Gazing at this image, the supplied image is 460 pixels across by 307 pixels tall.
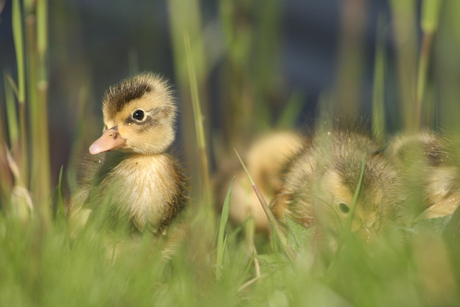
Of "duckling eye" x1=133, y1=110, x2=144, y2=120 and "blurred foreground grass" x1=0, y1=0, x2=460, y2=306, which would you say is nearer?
"blurred foreground grass" x1=0, y1=0, x2=460, y2=306

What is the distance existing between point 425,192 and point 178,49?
3.54ft

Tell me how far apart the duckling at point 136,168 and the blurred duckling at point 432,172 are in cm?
64

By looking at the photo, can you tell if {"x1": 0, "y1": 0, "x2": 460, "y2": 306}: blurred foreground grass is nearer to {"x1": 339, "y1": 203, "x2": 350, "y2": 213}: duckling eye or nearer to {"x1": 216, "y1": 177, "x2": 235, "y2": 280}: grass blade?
{"x1": 216, "y1": 177, "x2": 235, "y2": 280}: grass blade

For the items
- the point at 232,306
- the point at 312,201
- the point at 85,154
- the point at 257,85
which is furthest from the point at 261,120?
the point at 232,306

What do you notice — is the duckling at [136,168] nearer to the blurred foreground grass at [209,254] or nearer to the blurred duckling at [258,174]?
the blurred foreground grass at [209,254]

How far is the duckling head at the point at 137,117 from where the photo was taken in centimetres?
199

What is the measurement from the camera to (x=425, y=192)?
1.87 m

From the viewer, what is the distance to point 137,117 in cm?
203

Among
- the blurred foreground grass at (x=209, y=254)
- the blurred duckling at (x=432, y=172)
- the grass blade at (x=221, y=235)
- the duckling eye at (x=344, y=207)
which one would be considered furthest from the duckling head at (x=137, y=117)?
the blurred duckling at (x=432, y=172)

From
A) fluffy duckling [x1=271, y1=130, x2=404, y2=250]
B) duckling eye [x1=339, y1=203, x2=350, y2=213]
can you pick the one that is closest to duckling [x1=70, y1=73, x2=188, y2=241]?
fluffy duckling [x1=271, y1=130, x2=404, y2=250]

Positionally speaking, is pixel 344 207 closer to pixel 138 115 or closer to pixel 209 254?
pixel 209 254

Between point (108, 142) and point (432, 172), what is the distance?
0.87 m

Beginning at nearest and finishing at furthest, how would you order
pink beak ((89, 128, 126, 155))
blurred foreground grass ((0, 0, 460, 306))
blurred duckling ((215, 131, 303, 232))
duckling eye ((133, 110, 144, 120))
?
blurred foreground grass ((0, 0, 460, 306))
pink beak ((89, 128, 126, 155))
duckling eye ((133, 110, 144, 120))
blurred duckling ((215, 131, 303, 232))

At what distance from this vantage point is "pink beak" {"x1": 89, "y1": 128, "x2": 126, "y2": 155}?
189cm
